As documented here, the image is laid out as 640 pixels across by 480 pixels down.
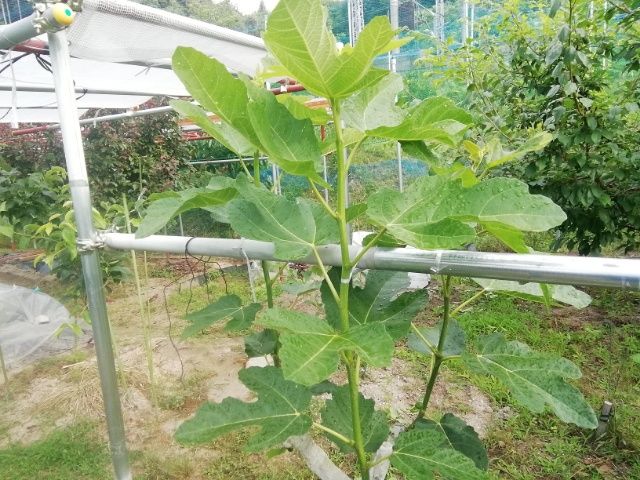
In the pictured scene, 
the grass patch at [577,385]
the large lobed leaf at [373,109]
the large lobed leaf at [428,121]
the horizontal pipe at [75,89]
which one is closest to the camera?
the large lobed leaf at [428,121]

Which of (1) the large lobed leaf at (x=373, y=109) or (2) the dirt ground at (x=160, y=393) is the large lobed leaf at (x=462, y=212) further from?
(2) the dirt ground at (x=160, y=393)

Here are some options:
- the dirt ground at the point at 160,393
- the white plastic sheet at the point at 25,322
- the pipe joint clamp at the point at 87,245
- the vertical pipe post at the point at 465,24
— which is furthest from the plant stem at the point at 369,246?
the vertical pipe post at the point at 465,24

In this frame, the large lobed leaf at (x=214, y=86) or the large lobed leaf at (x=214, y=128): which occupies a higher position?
the large lobed leaf at (x=214, y=86)

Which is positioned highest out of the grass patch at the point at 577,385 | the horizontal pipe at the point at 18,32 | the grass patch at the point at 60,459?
the horizontal pipe at the point at 18,32

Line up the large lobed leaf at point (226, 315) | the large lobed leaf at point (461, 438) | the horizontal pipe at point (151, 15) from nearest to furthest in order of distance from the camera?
the large lobed leaf at point (461, 438)
the large lobed leaf at point (226, 315)
the horizontal pipe at point (151, 15)

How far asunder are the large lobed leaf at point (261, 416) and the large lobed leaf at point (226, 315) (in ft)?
0.71

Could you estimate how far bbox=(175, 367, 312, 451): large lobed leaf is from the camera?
0.69 m

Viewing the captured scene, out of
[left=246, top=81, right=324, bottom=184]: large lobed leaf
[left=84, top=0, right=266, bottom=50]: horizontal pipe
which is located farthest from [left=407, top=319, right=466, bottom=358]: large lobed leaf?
[left=84, top=0, right=266, bottom=50]: horizontal pipe

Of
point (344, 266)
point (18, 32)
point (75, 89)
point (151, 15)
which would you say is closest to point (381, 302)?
point (344, 266)

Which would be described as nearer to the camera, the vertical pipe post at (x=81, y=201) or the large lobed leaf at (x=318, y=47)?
the large lobed leaf at (x=318, y=47)

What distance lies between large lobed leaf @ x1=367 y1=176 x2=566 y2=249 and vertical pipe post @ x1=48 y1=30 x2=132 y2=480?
0.79 meters

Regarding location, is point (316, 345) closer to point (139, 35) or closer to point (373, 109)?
point (373, 109)

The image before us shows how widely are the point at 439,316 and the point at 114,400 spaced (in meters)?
2.83

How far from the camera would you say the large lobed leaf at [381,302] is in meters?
0.76
